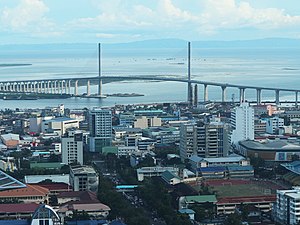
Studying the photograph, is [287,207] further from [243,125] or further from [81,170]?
[243,125]

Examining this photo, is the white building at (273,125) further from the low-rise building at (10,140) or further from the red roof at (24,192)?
the red roof at (24,192)

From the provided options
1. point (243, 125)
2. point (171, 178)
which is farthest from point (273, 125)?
point (171, 178)

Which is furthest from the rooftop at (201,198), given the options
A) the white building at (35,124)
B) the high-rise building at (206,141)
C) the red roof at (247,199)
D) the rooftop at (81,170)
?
the white building at (35,124)

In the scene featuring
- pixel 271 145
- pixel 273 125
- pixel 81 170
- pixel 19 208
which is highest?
pixel 273 125

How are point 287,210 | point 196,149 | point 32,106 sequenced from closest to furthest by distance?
point 287,210, point 196,149, point 32,106

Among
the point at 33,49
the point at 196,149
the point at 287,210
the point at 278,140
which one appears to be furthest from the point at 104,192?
the point at 33,49

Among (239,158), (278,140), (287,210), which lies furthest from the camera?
(278,140)

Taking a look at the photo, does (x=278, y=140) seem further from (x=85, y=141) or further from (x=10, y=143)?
(x=10, y=143)
